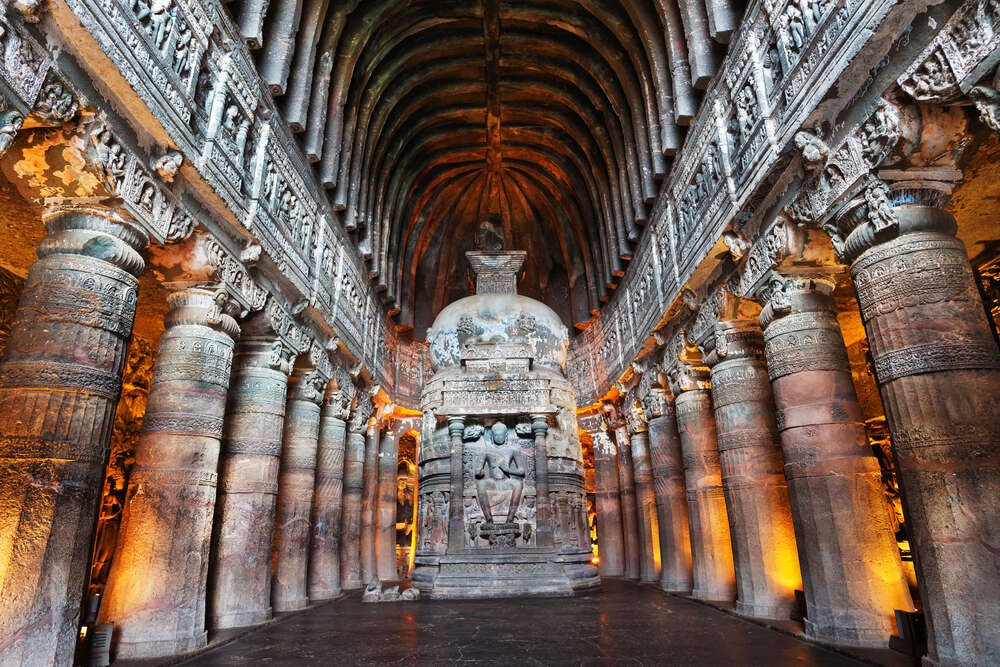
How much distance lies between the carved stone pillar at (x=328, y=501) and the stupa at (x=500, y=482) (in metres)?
1.66

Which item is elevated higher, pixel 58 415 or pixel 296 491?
pixel 58 415

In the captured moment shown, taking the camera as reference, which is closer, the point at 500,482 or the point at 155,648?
the point at 155,648

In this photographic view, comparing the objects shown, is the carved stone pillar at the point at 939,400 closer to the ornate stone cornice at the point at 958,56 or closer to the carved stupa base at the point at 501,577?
the ornate stone cornice at the point at 958,56

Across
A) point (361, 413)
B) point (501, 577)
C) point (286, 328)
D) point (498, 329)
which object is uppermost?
point (498, 329)

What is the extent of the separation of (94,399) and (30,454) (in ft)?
2.03

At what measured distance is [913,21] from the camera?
462cm

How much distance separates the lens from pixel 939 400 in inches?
182

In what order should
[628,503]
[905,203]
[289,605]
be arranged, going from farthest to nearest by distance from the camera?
1. [628,503]
2. [289,605]
3. [905,203]

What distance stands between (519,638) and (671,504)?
6.75 metres

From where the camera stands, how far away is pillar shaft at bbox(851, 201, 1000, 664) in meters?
4.29

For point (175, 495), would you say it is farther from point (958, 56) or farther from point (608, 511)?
point (608, 511)

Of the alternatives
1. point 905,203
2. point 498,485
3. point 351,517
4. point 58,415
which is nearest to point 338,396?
point 351,517

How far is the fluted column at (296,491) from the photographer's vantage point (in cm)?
927

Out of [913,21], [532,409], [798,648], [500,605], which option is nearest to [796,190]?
[913,21]
